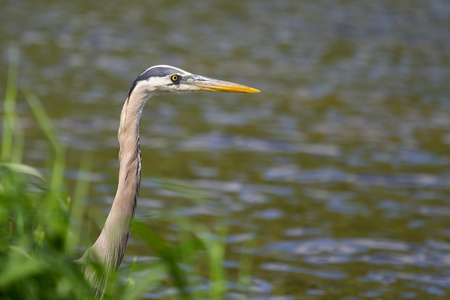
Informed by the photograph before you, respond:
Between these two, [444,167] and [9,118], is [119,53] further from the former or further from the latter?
[9,118]

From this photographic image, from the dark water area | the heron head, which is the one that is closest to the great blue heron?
the heron head

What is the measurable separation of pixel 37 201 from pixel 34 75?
905 cm

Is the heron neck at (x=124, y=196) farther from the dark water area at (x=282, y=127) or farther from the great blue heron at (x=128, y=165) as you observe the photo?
the dark water area at (x=282, y=127)

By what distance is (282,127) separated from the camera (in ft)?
36.7

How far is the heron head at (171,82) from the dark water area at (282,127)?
A: 69 cm

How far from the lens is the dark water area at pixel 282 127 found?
7.58 m

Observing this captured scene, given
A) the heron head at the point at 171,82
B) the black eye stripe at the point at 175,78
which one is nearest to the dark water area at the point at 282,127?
the heron head at the point at 171,82

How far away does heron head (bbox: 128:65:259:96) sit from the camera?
4699 mm

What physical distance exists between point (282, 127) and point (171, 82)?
6.35 metres

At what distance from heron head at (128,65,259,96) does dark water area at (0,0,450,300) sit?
0.69 metres

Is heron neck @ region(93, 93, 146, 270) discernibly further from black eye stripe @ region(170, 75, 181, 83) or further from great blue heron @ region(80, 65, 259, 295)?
black eye stripe @ region(170, 75, 181, 83)

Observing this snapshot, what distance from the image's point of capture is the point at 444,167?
393 inches

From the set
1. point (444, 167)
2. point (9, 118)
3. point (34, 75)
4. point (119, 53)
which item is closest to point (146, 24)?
point (119, 53)

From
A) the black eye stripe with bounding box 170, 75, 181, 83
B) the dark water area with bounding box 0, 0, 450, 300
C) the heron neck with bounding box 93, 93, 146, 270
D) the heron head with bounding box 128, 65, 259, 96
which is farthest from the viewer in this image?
the dark water area with bounding box 0, 0, 450, 300
